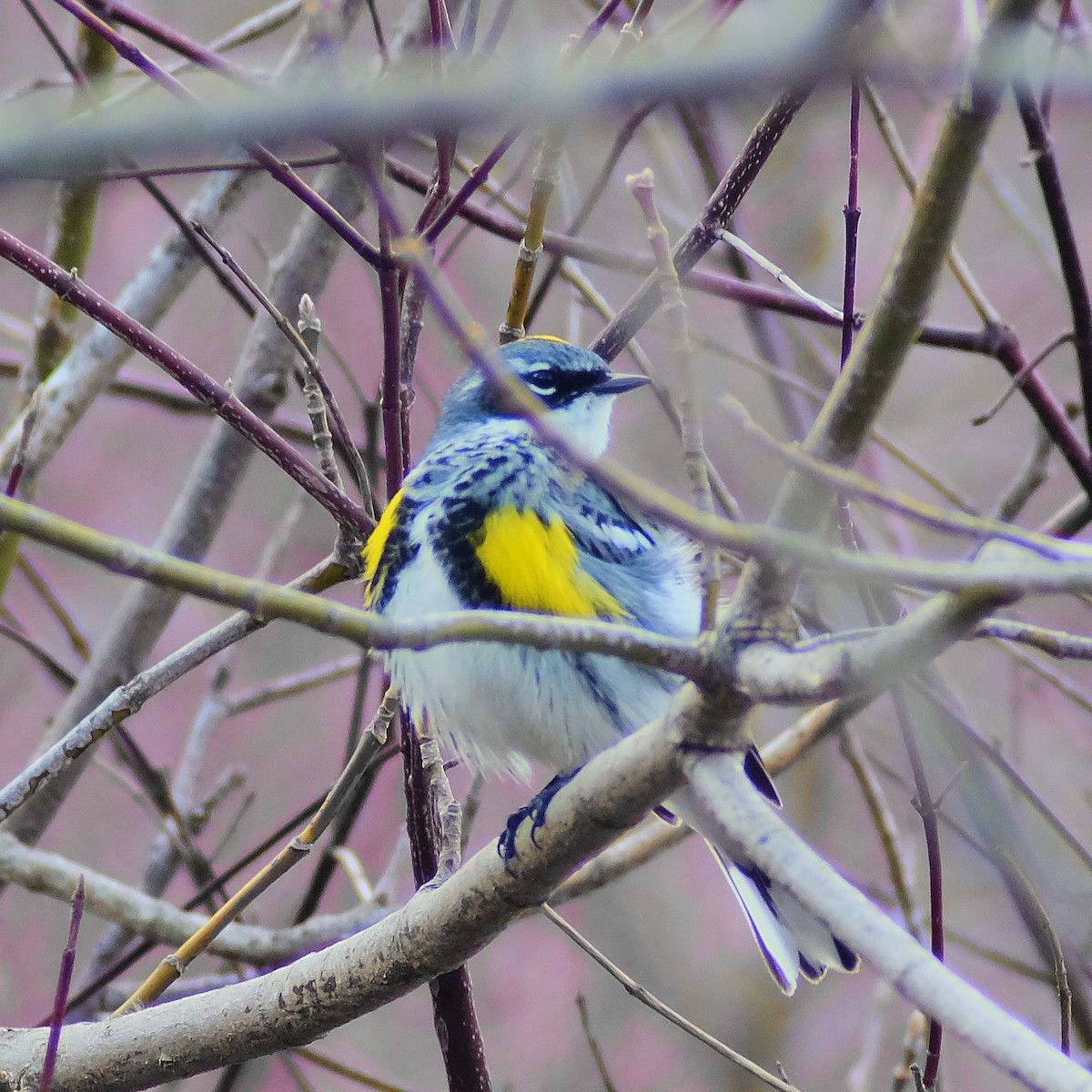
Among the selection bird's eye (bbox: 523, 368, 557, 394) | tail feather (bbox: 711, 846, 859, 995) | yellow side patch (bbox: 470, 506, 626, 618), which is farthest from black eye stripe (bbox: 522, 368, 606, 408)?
tail feather (bbox: 711, 846, 859, 995)

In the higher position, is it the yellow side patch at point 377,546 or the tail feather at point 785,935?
the yellow side patch at point 377,546

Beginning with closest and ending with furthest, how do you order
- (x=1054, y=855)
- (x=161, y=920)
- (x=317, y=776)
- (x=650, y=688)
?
(x=650, y=688) → (x=161, y=920) → (x=1054, y=855) → (x=317, y=776)

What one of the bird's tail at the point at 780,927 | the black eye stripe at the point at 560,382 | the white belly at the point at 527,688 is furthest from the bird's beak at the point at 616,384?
the bird's tail at the point at 780,927

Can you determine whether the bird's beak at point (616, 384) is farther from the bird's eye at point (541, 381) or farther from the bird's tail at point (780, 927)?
the bird's tail at point (780, 927)

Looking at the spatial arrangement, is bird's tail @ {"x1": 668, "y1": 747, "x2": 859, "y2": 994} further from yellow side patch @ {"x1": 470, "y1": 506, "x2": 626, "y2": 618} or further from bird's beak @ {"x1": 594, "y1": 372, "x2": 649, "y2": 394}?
bird's beak @ {"x1": 594, "y1": 372, "x2": 649, "y2": 394}

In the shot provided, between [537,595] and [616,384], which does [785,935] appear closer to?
[537,595]

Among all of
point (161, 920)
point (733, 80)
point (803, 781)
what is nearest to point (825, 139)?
point (803, 781)

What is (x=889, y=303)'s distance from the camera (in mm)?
1143

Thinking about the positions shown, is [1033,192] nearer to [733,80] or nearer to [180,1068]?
[180,1068]

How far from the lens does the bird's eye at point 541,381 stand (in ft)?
9.84

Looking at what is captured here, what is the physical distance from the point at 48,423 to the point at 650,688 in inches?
68.8

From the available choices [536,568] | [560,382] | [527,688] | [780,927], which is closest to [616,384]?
[560,382]

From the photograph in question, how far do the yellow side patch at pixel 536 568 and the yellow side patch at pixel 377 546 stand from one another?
210 millimetres

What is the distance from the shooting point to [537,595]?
2.46 m
